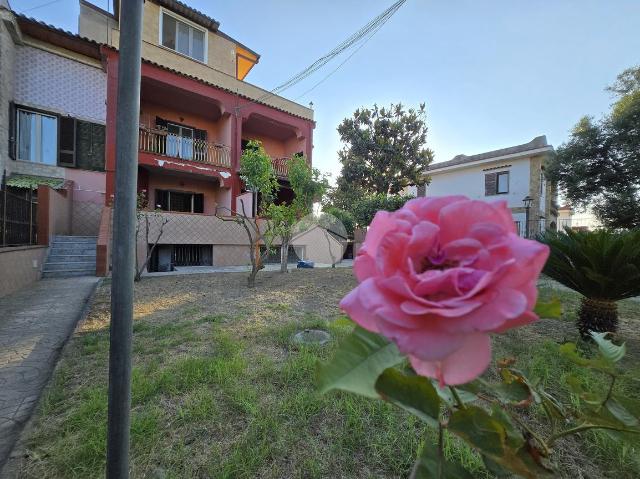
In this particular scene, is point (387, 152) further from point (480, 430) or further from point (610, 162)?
point (480, 430)

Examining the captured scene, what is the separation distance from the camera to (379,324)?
1.36ft

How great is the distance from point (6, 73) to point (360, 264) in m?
13.8

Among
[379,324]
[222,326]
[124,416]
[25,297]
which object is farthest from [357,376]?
[25,297]

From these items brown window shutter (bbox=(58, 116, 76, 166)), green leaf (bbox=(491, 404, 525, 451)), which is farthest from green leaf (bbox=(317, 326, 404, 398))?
brown window shutter (bbox=(58, 116, 76, 166))

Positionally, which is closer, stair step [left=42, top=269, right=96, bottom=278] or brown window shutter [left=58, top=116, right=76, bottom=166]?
stair step [left=42, top=269, right=96, bottom=278]

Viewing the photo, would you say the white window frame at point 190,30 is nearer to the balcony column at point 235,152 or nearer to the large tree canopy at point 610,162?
the balcony column at point 235,152

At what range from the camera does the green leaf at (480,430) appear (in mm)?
528

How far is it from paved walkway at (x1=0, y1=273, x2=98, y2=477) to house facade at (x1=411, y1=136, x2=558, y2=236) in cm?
1570

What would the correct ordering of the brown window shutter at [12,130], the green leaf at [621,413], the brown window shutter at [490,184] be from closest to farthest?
1. the green leaf at [621,413]
2. the brown window shutter at [12,130]
3. the brown window shutter at [490,184]

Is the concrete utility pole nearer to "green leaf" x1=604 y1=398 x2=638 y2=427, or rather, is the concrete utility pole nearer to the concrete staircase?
"green leaf" x1=604 y1=398 x2=638 y2=427

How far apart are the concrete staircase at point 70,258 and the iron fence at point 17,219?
2.03 ft

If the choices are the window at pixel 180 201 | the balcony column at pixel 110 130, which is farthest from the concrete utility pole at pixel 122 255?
the window at pixel 180 201

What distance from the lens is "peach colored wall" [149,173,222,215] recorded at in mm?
11998

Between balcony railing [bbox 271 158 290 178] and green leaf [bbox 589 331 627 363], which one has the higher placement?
balcony railing [bbox 271 158 290 178]
